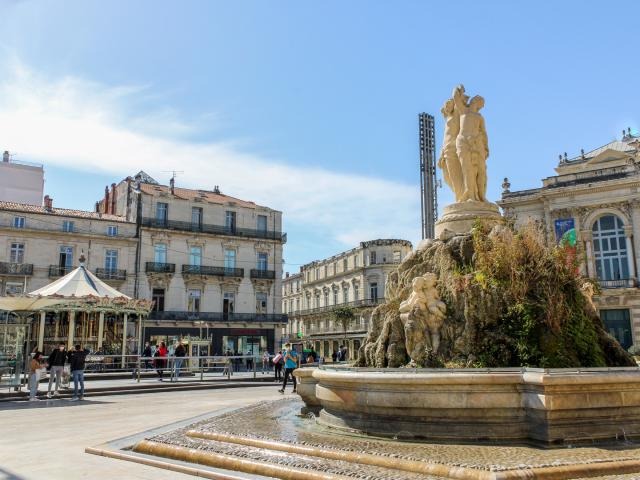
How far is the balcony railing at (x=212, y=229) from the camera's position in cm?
4150

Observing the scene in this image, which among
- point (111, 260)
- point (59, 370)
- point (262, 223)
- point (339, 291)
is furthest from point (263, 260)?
point (59, 370)

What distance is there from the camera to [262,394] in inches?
631

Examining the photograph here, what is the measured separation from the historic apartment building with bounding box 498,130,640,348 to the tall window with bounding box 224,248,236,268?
2066 centimetres

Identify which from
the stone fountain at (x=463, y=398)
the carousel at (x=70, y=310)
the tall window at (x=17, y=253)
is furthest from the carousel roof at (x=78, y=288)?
the tall window at (x=17, y=253)

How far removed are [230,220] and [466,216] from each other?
3527 centimetres

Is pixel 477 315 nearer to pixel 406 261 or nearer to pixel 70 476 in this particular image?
pixel 406 261

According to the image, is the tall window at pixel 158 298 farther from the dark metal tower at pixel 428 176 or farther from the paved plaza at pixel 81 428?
the paved plaza at pixel 81 428

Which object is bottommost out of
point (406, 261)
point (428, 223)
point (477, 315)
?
point (477, 315)

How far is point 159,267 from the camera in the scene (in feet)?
134

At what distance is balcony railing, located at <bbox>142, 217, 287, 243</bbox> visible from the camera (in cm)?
4150

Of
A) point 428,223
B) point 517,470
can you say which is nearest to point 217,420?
point 517,470

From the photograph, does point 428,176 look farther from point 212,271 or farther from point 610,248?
point 212,271

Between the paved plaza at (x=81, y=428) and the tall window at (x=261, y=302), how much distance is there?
27621mm

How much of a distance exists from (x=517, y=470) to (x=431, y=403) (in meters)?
1.74
